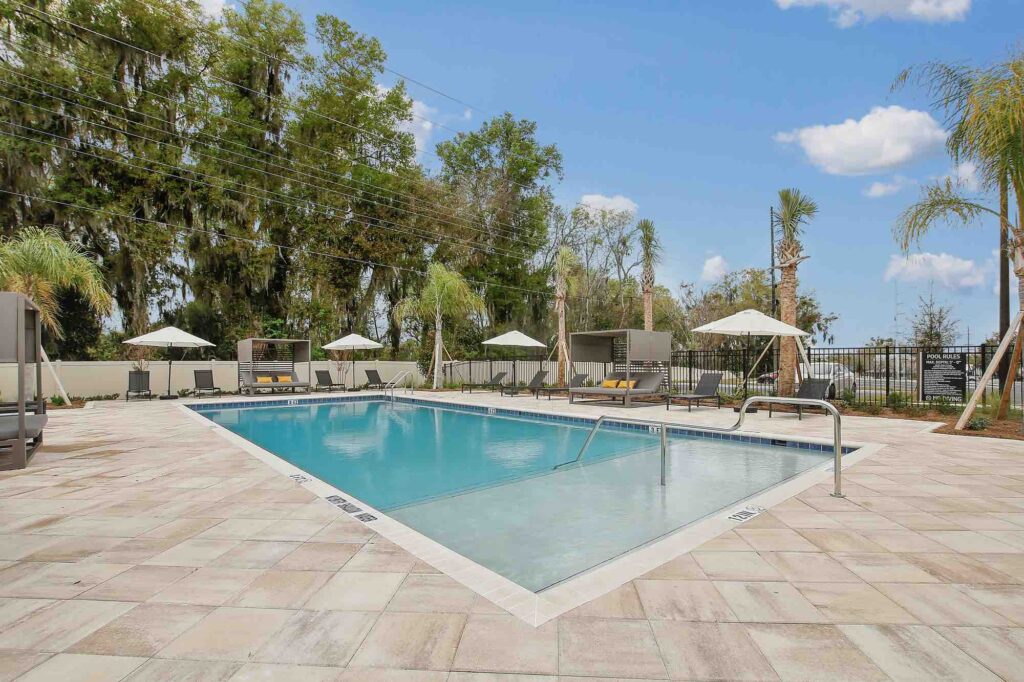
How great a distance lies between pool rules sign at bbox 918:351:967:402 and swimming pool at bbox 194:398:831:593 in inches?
224

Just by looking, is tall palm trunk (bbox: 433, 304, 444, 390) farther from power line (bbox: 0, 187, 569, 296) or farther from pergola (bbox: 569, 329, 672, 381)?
pergola (bbox: 569, 329, 672, 381)

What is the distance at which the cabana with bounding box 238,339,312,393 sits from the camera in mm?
16891

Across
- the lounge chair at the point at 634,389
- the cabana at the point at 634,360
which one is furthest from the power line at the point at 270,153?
the lounge chair at the point at 634,389

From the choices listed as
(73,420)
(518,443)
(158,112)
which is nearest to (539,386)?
(518,443)

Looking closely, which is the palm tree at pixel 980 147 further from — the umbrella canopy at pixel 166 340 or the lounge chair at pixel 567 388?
the umbrella canopy at pixel 166 340

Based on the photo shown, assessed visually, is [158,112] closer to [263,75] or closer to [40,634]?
[263,75]

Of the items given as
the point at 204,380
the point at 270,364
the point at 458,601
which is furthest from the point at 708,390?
the point at 204,380

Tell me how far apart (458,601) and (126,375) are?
17.3m

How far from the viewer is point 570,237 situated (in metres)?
30.6

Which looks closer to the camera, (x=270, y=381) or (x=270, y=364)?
(x=270, y=381)

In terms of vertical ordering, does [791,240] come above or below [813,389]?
above

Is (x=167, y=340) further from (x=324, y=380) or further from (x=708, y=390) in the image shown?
(x=708, y=390)

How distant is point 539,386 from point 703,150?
1499 centimetres

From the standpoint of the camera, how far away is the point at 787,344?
11.9m
